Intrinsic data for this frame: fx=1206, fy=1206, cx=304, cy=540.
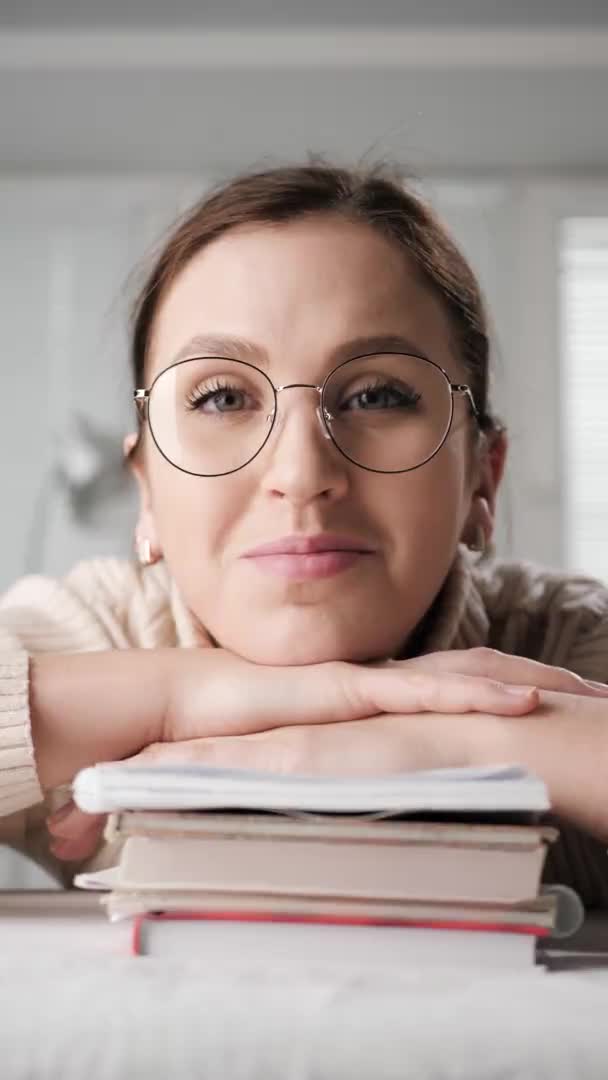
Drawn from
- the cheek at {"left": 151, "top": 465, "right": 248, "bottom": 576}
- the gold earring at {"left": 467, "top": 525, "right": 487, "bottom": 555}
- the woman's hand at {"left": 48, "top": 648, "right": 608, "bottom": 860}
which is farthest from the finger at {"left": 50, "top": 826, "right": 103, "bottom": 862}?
the gold earring at {"left": 467, "top": 525, "right": 487, "bottom": 555}

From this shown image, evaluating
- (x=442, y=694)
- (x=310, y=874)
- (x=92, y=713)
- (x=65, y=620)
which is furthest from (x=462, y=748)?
(x=65, y=620)

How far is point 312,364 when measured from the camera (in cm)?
95

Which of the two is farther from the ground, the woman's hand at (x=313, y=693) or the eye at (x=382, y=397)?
the eye at (x=382, y=397)

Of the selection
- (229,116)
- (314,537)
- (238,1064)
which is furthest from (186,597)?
(229,116)

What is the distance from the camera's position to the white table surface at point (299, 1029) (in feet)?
1.63

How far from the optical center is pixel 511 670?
891 millimetres

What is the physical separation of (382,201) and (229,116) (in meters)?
2.86

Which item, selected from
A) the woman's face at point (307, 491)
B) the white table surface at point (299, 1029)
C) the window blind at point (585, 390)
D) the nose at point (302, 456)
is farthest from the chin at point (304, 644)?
the window blind at point (585, 390)

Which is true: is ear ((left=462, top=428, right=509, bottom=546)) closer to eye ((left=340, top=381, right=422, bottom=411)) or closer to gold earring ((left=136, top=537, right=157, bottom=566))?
eye ((left=340, top=381, right=422, bottom=411))

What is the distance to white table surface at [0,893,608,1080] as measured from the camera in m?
0.50

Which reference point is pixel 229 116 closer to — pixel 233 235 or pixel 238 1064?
pixel 233 235

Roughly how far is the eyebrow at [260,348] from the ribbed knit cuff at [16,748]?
11.7 inches

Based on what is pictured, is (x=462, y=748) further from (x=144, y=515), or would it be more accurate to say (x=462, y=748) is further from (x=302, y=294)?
(x=144, y=515)

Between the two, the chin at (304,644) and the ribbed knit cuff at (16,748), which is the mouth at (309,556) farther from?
the ribbed knit cuff at (16,748)
